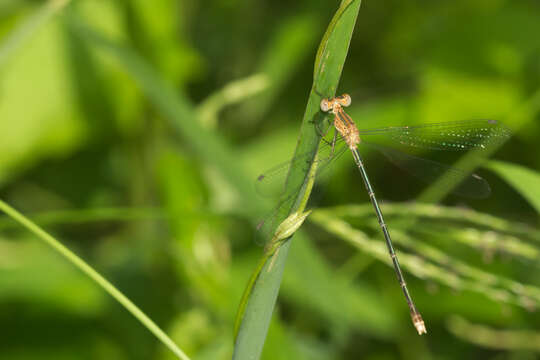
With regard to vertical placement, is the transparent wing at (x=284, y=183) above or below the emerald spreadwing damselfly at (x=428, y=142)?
below

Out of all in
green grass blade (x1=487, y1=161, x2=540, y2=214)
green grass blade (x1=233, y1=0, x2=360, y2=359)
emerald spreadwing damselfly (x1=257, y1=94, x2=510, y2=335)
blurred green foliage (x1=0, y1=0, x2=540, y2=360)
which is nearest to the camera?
green grass blade (x1=233, y1=0, x2=360, y2=359)

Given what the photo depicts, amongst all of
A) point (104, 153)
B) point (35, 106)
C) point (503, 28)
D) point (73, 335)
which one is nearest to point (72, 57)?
point (35, 106)

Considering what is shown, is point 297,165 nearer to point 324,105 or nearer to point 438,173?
point 324,105

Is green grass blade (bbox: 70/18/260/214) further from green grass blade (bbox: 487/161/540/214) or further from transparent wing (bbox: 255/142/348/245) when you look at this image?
green grass blade (bbox: 487/161/540/214)

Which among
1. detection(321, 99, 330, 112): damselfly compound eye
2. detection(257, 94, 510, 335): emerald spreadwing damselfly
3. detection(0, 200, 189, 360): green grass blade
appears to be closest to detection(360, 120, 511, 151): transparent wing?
detection(257, 94, 510, 335): emerald spreadwing damselfly

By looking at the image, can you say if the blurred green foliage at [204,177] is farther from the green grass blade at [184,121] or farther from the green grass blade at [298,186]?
the green grass blade at [298,186]

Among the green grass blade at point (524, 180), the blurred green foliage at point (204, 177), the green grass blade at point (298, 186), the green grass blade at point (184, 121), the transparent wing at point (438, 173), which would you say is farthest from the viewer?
the blurred green foliage at point (204, 177)

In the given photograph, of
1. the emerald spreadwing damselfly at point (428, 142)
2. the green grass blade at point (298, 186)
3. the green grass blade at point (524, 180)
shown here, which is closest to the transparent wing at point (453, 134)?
the emerald spreadwing damselfly at point (428, 142)
